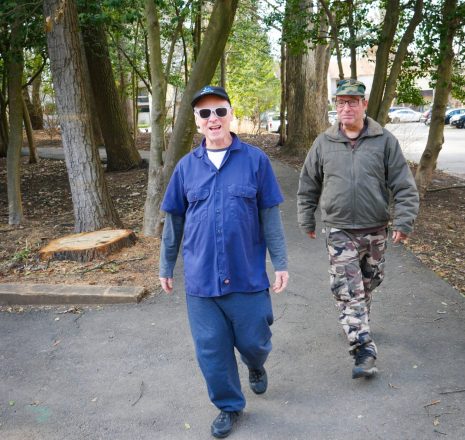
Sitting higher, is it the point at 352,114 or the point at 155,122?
the point at 352,114

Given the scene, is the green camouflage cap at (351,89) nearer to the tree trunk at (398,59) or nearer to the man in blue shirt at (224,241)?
the man in blue shirt at (224,241)

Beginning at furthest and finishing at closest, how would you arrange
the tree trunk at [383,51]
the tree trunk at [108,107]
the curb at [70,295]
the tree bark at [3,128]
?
the tree bark at [3,128] < the tree trunk at [108,107] < the tree trunk at [383,51] < the curb at [70,295]

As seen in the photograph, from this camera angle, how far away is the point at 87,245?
7117mm

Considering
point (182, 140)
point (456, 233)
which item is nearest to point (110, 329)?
point (182, 140)

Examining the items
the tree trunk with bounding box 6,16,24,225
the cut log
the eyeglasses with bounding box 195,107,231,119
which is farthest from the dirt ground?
the eyeglasses with bounding box 195,107,231,119

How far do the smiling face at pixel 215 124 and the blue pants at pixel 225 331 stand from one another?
0.89m

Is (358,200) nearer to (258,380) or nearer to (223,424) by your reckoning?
(258,380)

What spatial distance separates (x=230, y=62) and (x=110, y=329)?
27495 millimetres

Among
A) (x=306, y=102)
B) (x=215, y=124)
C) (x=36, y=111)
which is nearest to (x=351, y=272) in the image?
(x=215, y=124)

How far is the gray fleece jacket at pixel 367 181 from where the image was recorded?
405 centimetres

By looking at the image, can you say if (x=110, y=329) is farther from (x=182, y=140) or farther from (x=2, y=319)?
(x=182, y=140)

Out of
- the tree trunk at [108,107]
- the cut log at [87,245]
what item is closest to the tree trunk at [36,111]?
the tree trunk at [108,107]

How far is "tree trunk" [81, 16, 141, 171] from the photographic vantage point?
14.2m

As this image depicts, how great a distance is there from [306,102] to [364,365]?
14245mm
